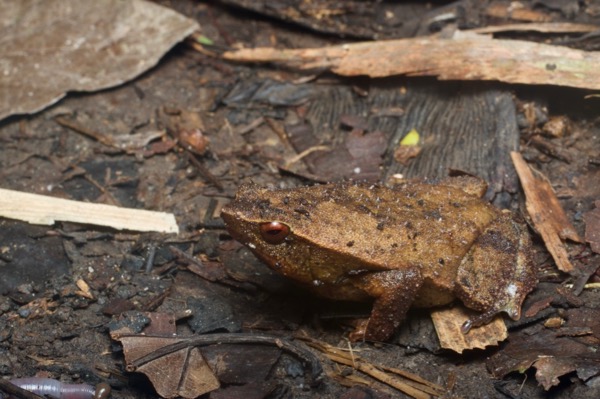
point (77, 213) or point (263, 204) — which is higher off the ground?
point (263, 204)

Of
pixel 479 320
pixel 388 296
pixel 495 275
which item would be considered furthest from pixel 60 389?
pixel 495 275

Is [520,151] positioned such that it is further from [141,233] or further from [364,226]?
[141,233]

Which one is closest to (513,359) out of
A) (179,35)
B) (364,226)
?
(364,226)

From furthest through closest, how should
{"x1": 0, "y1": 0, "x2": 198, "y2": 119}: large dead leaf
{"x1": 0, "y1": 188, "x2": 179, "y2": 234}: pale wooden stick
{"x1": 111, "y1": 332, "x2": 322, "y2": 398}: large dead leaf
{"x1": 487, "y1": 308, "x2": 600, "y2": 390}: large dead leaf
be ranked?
{"x1": 0, "y1": 0, "x2": 198, "y2": 119}: large dead leaf
{"x1": 0, "y1": 188, "x2": 179, "y2": 234}: pale wooden stick
{"x1": 111, "y1": 332, "x2": 322, "y2": 398}: large dead leaf
{"x1": 487, "y1": 308, "x2": 600, "y2": 390}: large dead leaf

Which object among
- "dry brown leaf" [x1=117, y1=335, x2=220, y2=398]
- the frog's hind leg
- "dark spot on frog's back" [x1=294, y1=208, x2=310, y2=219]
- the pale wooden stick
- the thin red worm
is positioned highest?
"dark spot on frog's back" [x1=294, y1=208, x2=310, y2=219]

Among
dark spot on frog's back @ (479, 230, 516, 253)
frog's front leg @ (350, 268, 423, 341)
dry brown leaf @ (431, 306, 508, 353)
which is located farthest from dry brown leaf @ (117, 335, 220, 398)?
dark spot on frog's back @ (479, 230, 516, 253)

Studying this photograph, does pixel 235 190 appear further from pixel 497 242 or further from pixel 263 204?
pixel 497 242

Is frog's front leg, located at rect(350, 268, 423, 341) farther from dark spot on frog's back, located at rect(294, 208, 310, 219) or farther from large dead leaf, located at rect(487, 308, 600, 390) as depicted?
large dead leaf, located at rect(487, 308, 600, 390)

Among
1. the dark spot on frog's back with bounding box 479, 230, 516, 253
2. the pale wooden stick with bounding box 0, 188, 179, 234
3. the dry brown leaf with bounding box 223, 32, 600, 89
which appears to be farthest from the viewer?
the dry brown leaf with bounding box 223, 32, 600, 89
